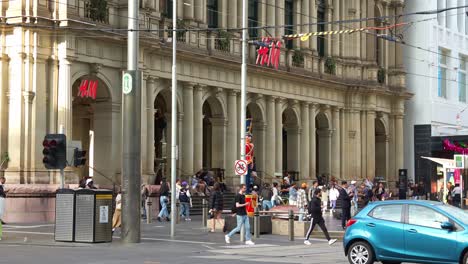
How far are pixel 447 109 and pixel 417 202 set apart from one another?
55.5m

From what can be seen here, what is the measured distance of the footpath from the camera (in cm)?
2277

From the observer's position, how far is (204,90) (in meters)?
51.1

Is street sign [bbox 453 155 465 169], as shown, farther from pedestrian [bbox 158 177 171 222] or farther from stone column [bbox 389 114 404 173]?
stone column [bbox 389 114 404 173]

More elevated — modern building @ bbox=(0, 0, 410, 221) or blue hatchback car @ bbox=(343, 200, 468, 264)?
modern building @ bbox=(0, 0, 410, 221)

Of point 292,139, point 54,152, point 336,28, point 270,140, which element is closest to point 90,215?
point 54,152

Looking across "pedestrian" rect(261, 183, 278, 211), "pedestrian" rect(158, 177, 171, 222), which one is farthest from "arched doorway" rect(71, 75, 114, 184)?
"pedestrian" rect(261, 183, 278, 211)

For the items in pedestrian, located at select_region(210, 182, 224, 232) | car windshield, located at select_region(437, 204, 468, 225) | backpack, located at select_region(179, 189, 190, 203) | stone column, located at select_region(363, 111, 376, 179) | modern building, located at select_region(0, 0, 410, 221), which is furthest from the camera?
stone column, located at select_region(363, 111, 376, 179)

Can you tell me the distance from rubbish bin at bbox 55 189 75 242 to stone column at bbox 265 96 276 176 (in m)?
29.4

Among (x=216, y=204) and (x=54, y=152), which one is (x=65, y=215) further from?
(x=216, y=204)

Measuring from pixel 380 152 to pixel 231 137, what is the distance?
19766 mm

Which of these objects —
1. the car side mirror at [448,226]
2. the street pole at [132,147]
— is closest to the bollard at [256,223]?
the street pole at [132,147]

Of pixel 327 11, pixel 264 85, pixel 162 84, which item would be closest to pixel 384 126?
pixel 327 11

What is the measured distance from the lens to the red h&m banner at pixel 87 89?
42562mm

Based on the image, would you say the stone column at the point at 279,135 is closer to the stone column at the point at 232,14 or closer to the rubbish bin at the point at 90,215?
the stone column at the point at 232,14
